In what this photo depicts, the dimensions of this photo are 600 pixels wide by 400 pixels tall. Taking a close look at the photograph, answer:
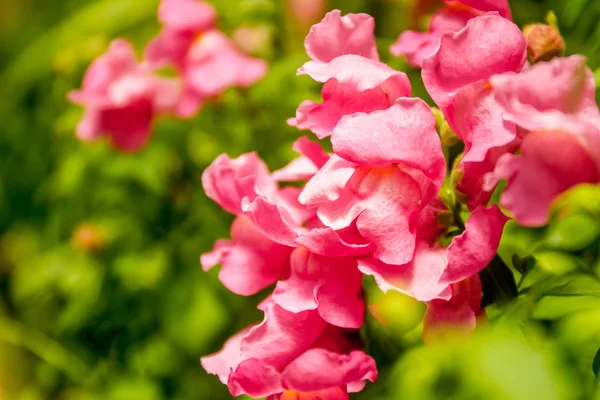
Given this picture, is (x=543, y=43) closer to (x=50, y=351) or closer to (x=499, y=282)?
(x=499, y=282)

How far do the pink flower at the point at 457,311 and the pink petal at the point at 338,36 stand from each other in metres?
0.15

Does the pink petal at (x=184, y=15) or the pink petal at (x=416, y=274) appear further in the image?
the pink petal at (x=184, y=15)

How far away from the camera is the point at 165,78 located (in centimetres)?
108

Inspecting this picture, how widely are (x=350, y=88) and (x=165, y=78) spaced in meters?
0.75

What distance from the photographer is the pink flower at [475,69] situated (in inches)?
13.7

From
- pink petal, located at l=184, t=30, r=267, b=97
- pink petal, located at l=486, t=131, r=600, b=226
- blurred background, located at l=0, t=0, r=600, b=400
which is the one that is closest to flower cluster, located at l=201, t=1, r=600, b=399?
pink petal, located at l=486, t=131, r=600, b=226

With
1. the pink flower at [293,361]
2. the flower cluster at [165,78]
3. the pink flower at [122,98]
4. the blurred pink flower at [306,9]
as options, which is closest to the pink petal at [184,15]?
the flower cluster at [165,78]

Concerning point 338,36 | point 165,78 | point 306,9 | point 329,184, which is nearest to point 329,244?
point 329,184

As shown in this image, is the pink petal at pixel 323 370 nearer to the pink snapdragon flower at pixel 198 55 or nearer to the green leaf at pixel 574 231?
the green leaf at pixel 574 231

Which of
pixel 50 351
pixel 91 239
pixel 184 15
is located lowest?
pixel 50 351

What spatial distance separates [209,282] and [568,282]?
76 centimetres

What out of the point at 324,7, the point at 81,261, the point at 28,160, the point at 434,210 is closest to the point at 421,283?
the point at 434,210

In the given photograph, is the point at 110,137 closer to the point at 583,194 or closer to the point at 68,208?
the point at 68,208

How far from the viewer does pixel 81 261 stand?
117 cm
